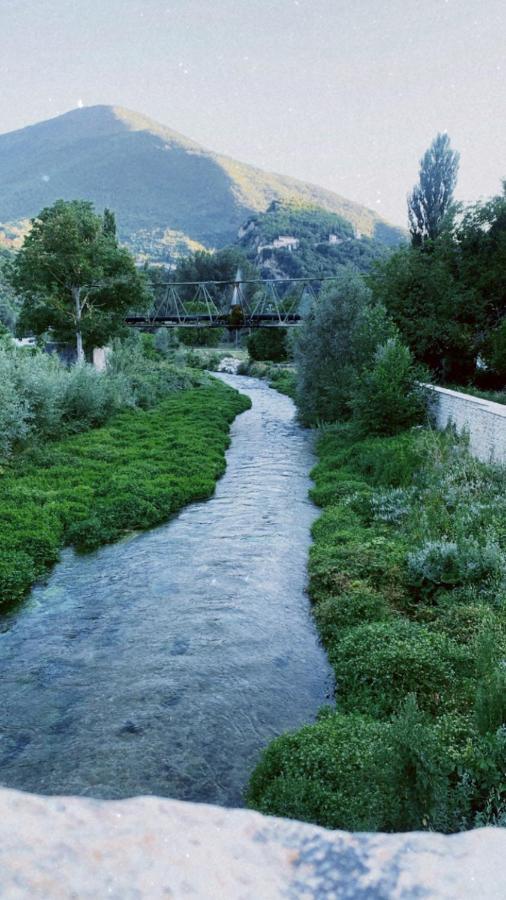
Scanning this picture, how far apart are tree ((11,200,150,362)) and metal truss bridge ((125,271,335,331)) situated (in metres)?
9.99

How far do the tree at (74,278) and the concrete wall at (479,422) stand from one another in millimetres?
17896

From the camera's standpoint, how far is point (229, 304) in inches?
3046

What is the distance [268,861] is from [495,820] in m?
4.51

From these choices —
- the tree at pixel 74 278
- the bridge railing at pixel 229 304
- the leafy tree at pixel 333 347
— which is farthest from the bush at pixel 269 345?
the leafy tree at pixel 333 347

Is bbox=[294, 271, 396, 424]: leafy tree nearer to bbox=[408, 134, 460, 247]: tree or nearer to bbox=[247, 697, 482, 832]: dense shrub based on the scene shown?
bbox=[408, 134, 460, 247]: tree

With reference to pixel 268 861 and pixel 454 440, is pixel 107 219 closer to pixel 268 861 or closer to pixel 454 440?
pixel 454 440

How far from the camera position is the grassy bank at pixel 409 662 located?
481cm

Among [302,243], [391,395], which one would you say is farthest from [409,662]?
[302,243]

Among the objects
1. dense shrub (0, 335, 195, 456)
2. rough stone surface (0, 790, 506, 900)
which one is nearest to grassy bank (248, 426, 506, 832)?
rough stone surface (0, 790, 506, 900)

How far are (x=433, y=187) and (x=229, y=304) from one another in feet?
145

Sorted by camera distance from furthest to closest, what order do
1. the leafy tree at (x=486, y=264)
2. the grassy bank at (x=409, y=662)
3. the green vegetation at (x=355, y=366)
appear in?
the leafy tree at (x=486, y=264) → the green vegetation at (x=355, y=366) → the grassy bank at (x=409, y=662)

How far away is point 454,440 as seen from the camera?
54.8 ft

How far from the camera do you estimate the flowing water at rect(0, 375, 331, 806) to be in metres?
6.30

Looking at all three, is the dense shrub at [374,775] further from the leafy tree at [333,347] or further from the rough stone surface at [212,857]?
the leafy tree at [333,347]
